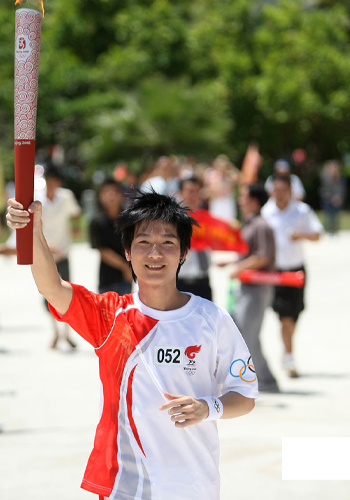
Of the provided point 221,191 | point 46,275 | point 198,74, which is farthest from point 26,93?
point 198,74

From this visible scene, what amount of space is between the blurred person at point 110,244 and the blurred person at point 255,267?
3.71 feet

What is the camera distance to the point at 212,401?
2.74 metres

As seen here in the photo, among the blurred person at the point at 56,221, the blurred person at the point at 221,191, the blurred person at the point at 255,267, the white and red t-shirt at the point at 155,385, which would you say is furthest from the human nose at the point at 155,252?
the blurred person at the point at 221,191

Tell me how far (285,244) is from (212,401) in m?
5.43

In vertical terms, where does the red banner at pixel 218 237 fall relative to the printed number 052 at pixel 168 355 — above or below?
above

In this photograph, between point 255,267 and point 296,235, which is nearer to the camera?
point 255,267

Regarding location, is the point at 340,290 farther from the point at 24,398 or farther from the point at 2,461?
the point at 2,461

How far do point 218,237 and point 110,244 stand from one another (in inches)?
44.8

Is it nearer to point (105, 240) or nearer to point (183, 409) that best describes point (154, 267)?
point (183, 409)

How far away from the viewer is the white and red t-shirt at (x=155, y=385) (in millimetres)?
2789

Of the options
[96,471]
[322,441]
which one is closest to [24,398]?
[322,441]

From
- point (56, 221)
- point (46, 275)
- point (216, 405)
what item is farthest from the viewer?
point (56, 221)

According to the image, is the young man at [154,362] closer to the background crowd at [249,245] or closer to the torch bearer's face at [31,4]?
the torch bearer's face at [31,4]

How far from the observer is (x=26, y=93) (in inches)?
106
